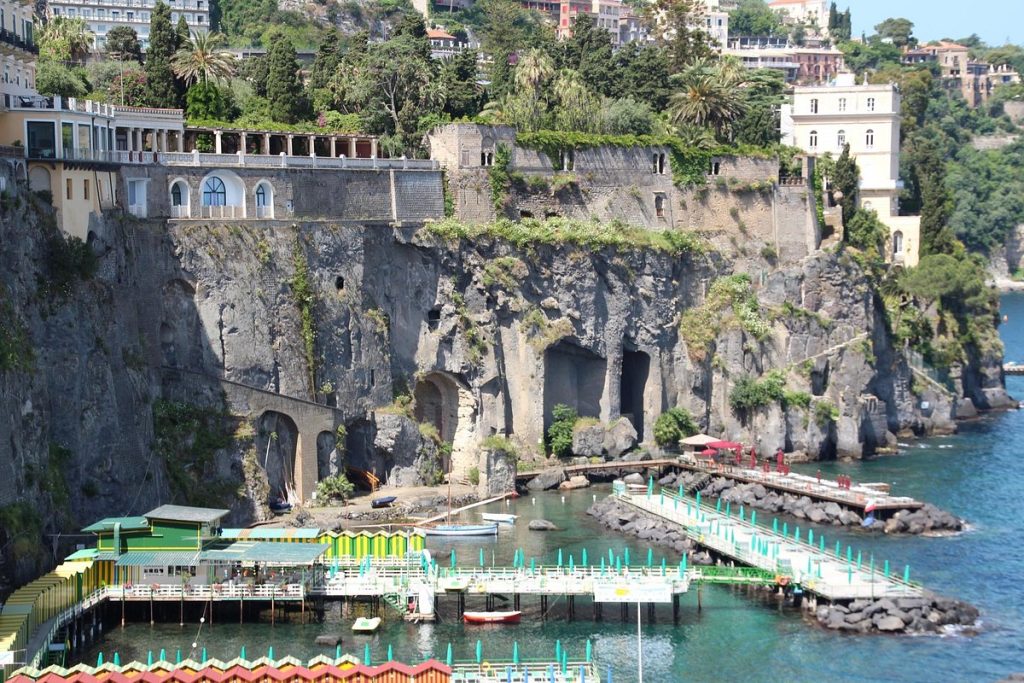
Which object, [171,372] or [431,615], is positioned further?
[171,372]

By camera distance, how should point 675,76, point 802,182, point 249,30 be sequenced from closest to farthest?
1. point 802,182
2. point 675,76
3. point 249,30

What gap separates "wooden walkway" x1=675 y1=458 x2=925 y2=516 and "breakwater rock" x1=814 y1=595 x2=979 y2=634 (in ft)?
50.7

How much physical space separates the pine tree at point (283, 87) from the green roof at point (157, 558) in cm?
3576

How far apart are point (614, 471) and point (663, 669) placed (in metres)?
31.1

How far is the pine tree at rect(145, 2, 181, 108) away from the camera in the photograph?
94188mm

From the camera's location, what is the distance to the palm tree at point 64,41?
4186 inches

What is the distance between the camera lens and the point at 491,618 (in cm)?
6606

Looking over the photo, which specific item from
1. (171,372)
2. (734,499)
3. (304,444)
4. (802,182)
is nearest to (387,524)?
(304,444)

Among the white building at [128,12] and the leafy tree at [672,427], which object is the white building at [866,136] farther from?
the white building at [128,12]

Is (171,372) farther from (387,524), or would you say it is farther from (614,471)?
(614,471)

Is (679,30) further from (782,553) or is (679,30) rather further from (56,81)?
(782,553)

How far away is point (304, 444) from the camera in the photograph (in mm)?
82375

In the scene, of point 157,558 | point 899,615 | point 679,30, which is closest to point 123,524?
point 157,558

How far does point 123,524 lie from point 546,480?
26.8m
